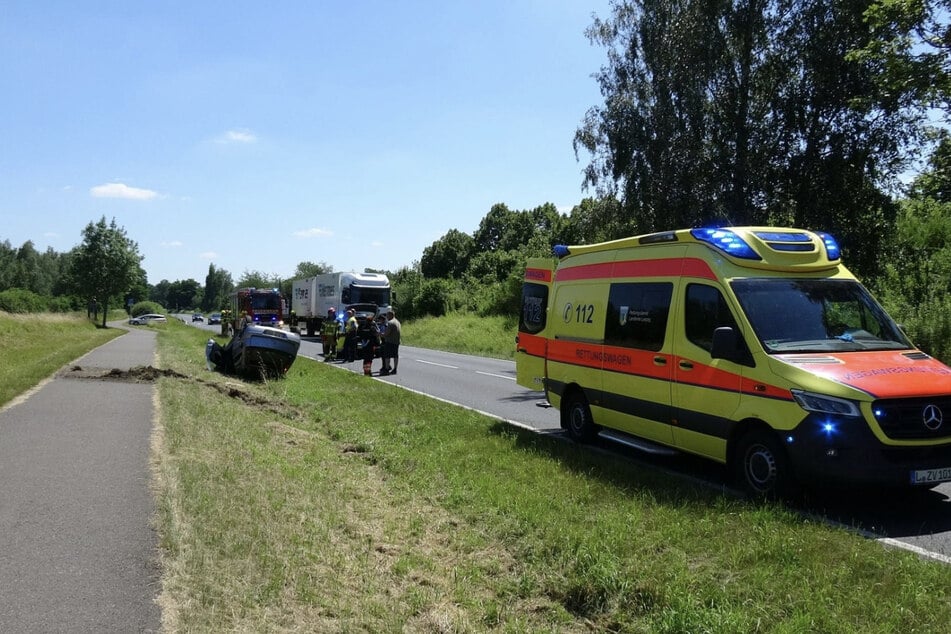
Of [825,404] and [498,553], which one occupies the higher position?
[825,404]

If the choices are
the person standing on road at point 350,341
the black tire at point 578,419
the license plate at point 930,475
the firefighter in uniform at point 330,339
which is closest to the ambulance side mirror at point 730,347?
the license plate at point 930,475

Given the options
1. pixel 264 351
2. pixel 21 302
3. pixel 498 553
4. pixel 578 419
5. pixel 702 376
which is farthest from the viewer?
pixel 21 302

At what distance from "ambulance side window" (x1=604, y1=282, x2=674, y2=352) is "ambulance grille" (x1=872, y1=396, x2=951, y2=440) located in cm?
235

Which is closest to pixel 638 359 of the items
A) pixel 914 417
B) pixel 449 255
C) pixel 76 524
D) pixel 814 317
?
pixel 814 317

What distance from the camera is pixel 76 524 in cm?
552

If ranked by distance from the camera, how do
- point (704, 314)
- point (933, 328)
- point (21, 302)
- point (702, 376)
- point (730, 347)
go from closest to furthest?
point (730, 347)
point (702, 376)
point (704, 314)
point (933, 328)
point (21, 302)

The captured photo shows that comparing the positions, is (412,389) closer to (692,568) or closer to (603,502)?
(603,502)

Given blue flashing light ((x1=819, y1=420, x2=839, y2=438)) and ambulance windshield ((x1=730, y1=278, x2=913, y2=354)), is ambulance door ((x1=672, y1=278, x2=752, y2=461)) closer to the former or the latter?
ambulance windshield ((x1=730, y1=278, x2=913, y2=354))

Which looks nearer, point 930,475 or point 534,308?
point 930,475

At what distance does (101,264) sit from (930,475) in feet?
192

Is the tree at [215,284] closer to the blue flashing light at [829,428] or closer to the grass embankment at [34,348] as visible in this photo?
the grass embankment at [34,348]

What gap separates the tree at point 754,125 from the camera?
19.8 meters

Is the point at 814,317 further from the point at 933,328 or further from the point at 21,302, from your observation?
the point at 21,302

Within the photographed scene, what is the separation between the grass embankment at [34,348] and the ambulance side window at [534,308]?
8610 millimetres
